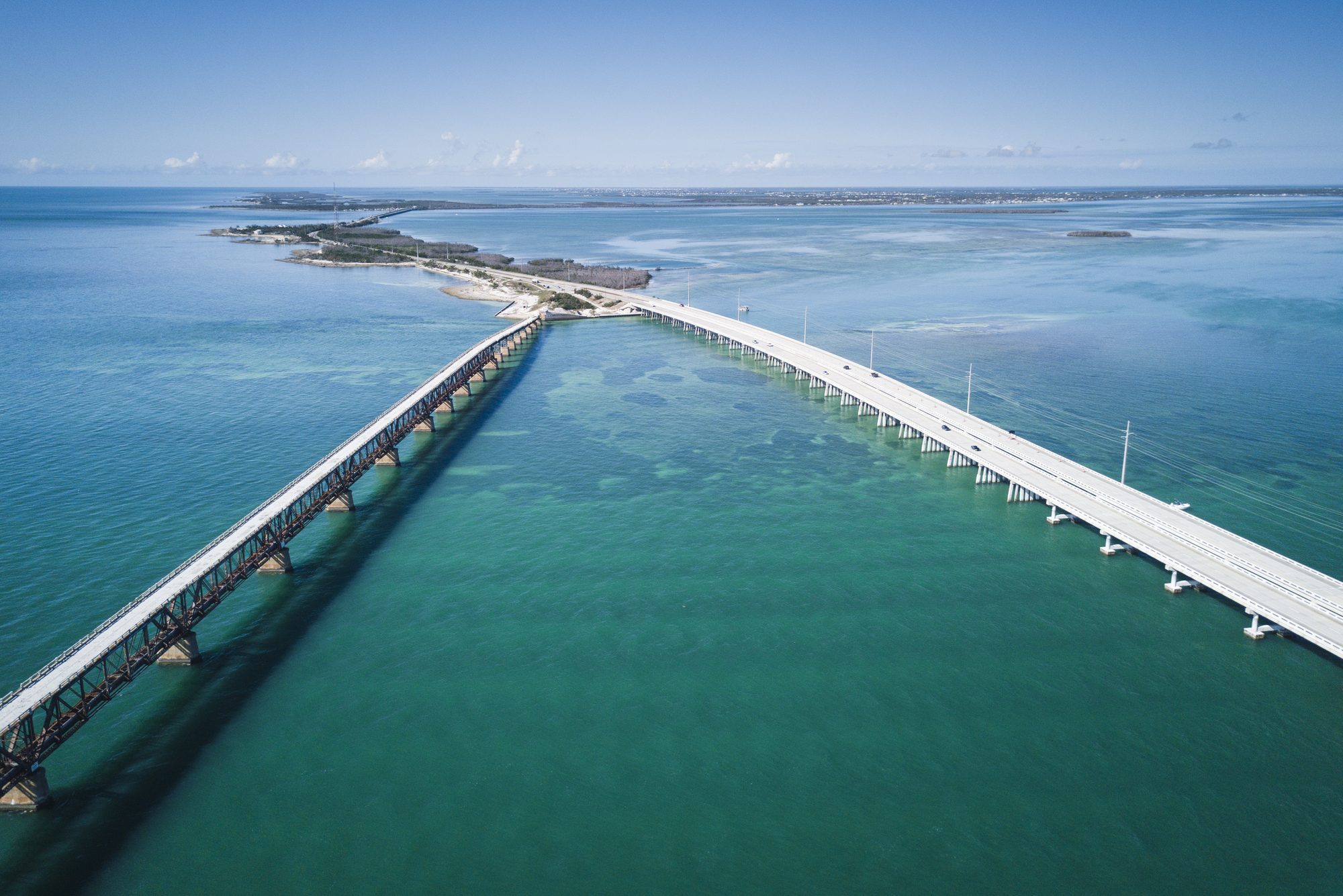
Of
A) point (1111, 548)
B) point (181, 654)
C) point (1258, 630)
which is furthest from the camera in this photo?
point (1111, 548)

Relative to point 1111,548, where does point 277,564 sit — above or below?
above

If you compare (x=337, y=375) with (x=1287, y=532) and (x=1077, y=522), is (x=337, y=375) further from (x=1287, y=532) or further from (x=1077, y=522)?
(x=1287, y=532)

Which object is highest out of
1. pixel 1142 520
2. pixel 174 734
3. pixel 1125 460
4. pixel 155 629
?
pixel 1125 460

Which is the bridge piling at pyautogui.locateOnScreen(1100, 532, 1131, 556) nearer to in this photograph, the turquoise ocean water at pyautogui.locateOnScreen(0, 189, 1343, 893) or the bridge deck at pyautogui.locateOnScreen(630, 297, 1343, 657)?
the bridge deck at pyautogui.locateOnScreen(630, 297, 1343, 657)

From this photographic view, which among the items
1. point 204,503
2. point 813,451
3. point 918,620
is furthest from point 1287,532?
point 204,503

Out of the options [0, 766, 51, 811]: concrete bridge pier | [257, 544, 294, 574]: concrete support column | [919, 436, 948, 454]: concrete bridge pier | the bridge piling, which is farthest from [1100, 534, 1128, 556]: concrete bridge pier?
[0, 766, 51, 811]: concrete bridge pier

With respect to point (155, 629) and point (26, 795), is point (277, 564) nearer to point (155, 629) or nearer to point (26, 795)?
point (155, 629)

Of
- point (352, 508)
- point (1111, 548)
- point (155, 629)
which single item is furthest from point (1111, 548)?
point (155, 629)

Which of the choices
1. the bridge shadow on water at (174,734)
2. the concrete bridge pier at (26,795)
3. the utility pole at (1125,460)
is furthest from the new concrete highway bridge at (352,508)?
the bridge shadow on water at (174,734)
